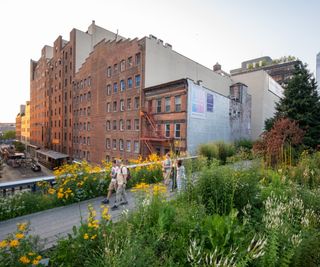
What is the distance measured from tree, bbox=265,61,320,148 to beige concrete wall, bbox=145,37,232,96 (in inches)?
575

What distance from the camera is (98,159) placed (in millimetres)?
35031

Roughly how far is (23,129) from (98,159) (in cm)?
7895

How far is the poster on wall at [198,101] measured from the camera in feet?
70.7

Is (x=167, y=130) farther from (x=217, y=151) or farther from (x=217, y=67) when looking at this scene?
(x=217, y=67)

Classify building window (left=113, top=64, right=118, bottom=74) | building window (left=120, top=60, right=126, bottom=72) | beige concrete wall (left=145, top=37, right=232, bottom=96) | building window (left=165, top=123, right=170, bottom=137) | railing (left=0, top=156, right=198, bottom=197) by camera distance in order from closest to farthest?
railing (left=0, top=156, right=198, bottom=197) → building window (left=165, top=123, right=170, bottom=137) → beige concrete wall (left=145, top=37, right=232, bottom=96) → building window (left=120, top=60, right=126, bottom=72) → building window (left=113, top=64, right=118, bottom=74)

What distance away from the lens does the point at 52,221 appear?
5660 millimetres

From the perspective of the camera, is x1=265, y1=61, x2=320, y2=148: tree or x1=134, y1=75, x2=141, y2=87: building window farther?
x1=134, y1=75, x2=141, y2=87: building window

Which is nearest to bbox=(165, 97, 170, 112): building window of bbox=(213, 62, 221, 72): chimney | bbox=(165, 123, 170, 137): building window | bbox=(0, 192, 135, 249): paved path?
bbox=(165, 123, 170, 137): building window

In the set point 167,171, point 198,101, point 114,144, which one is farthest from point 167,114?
point 167,171

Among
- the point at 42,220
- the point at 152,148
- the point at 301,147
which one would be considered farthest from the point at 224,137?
the point at 42,220

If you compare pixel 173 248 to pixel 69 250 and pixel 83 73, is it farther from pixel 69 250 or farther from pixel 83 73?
pixel 83 73

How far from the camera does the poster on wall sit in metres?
21.5

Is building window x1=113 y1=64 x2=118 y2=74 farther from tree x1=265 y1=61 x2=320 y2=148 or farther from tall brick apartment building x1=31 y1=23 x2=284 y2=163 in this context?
tree x1=265 y1=61 x2=320 y2=148

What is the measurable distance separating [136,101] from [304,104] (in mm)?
19726
